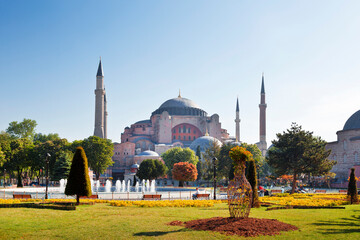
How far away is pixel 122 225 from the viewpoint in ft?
34.8

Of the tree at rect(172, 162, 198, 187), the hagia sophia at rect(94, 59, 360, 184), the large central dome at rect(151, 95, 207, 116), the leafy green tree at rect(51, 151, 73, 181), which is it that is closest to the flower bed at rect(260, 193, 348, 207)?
the tree at rect(172, 162, 198, 187)

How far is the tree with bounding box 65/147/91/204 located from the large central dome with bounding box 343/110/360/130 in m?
46.0

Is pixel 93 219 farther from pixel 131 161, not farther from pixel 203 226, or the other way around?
pixel 131 161

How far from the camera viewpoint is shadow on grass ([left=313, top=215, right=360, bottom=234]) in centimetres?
979

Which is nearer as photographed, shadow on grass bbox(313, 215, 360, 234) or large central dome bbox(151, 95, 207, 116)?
shadow on grass bbox(313, 215, 360, 234)

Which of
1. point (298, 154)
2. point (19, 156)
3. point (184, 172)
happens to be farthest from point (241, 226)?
point (19, 156)

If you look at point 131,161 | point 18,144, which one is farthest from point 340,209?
point 131,161

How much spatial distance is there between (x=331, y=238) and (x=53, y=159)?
40.5 metres

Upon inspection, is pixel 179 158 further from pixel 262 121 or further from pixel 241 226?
pixel 241 226

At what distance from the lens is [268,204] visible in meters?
17.1

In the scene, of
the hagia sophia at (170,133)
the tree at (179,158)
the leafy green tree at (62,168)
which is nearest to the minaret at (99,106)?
the hagia sophia at (170,133)

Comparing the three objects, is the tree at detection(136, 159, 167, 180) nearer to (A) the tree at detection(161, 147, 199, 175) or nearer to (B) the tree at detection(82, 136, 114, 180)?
(B) the tree at detection(82, 136, 114, 180)

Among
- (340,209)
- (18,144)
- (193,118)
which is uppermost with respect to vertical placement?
(193,118)

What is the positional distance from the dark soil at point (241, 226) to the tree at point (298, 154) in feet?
70.0
